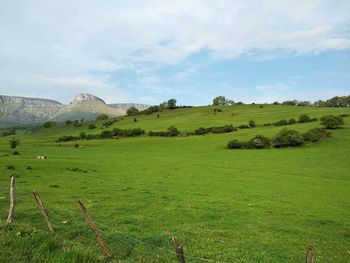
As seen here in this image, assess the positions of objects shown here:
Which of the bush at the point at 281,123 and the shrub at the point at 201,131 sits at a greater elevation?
the bush at the point at 281,123

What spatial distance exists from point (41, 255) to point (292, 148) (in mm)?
82743

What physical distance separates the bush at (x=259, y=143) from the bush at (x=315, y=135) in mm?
9446

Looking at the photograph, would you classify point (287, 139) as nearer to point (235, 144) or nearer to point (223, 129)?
point (235, 144)

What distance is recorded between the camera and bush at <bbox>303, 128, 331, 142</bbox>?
92062 mm

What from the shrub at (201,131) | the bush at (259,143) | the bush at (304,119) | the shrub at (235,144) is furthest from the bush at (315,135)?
the shrub at (201,131)

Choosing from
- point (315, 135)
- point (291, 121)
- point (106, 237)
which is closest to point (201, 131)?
point (291, 121)

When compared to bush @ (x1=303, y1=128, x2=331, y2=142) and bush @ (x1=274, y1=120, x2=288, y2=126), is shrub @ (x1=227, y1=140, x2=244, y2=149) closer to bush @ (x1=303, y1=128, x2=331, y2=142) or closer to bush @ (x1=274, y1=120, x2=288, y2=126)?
bush @ (x1=303, y1=128, x2=331, y2=142)

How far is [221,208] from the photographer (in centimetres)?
2920

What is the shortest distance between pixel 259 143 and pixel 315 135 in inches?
559

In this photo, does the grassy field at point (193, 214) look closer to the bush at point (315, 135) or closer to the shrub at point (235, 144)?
the bush at point (315, 135)

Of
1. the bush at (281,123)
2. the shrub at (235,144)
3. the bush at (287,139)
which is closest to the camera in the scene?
the bush at (287,139)

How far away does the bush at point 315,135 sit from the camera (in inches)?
3625

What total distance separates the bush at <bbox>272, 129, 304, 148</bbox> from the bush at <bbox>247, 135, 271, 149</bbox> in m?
1.71

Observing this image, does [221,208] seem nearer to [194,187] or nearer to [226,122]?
[194,187]
